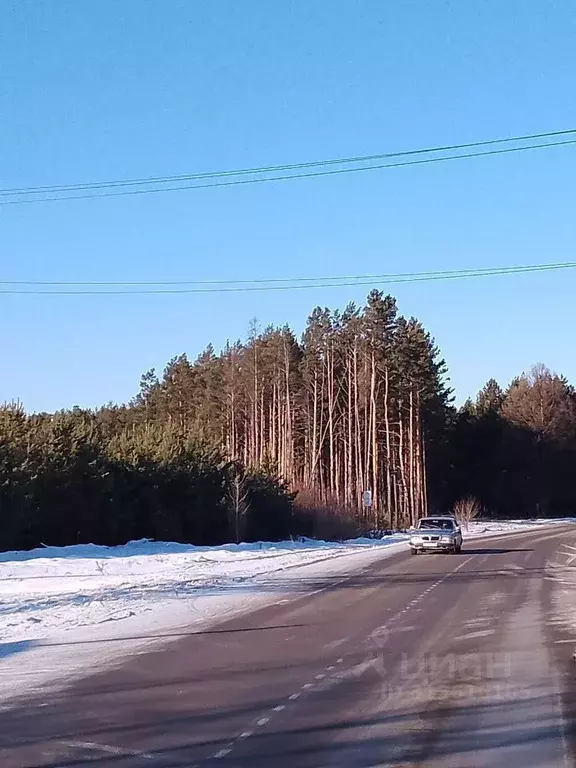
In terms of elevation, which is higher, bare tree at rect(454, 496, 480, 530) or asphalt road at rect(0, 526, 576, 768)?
bare tree at rect(454, 496, 480, 530)

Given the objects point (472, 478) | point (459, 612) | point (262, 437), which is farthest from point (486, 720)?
point (472, 478)

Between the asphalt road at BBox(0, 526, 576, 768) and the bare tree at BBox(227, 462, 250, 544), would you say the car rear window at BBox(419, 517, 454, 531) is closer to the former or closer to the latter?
the bare tree at BBox(227, 462, 250, 544)

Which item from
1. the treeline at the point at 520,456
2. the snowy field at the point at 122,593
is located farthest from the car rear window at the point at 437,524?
the treeline at the point at 520,456

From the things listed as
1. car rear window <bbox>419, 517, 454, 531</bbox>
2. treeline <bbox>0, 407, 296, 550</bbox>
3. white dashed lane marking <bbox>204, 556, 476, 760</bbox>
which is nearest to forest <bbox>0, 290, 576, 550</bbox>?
treeline <bbox>0, 407, 296, 550</bbox>

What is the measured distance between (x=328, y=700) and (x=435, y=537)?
31599 mm

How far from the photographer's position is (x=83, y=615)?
18.8 meters

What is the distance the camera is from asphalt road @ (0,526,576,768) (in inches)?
324

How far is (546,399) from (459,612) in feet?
292

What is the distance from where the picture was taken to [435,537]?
41469mm

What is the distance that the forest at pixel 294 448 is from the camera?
136 ft

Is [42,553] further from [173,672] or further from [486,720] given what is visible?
[486,720]

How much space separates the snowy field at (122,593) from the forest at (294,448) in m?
3.16

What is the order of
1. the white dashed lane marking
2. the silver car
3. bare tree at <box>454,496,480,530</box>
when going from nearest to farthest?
1. the white dashed lane marking
2. the silver car
3. bare tree at <box>454,496,480,530</box>

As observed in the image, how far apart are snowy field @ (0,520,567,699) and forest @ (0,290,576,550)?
316 centimetres
